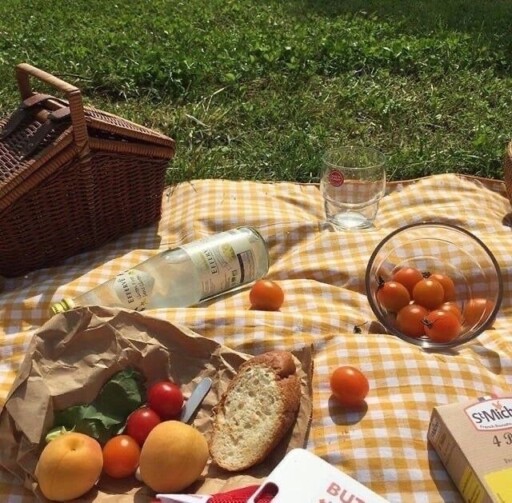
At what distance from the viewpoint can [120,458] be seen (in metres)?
1.35

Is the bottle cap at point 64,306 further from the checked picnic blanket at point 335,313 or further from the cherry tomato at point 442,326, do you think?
the cherry tomato at point 442,326

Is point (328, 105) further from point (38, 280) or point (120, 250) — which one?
point (38, 280)

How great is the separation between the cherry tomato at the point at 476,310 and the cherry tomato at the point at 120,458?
2.86 feet

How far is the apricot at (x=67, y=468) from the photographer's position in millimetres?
1271

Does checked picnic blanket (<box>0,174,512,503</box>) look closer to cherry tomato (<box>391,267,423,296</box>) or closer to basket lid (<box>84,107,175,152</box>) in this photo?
cherry tomato (<box>391,267,423,296</box>)

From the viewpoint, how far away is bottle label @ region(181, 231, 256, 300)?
73.3 inches

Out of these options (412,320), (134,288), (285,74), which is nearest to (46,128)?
(134,288)

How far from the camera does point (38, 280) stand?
78.1 inches

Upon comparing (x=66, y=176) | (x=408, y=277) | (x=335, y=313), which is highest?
(x=66, y=176)

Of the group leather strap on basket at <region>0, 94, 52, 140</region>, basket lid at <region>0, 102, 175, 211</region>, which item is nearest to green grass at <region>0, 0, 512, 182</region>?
basket lid at <region>0, 102, 175, 211</region>

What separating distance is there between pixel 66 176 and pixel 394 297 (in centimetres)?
96

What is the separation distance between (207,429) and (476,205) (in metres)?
1.31

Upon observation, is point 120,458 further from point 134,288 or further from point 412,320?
point 412,320

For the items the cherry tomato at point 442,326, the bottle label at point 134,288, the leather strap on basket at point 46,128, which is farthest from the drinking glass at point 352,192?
the leather strap on basket at point 46,128
